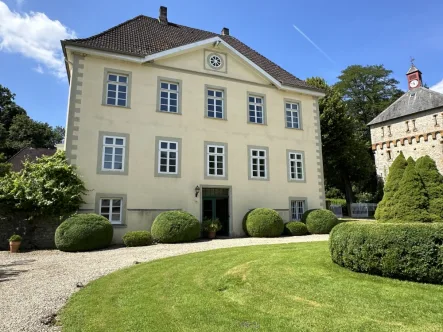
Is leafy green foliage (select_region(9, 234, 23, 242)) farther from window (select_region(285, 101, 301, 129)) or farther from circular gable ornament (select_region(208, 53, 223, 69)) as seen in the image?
window (select_region(285, 101, 301, 129))

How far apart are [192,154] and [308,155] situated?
7.61m

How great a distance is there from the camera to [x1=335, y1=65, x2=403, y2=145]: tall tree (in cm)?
4678

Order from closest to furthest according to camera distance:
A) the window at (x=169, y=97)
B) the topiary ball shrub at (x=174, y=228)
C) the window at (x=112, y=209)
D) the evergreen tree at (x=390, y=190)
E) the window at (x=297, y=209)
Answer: the evergreen tree at (x=390, y=190) → the topiary ball shrub at (x=174, y=228) → the window at (x=112, y=209) → the window at (x=169, y=97) → the window at (x=297, y=209)

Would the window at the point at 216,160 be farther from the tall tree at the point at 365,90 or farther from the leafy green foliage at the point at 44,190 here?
the tall tree at the point at 365,90

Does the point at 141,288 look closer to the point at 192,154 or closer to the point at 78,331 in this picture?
the point at 78,331

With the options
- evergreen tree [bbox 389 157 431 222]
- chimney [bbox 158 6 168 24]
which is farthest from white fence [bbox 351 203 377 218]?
evergreen tree [bbox 389 157 431 222]

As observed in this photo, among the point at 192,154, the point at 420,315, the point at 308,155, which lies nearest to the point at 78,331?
the point at 420,315


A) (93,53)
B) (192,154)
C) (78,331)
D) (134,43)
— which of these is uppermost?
(134,43)

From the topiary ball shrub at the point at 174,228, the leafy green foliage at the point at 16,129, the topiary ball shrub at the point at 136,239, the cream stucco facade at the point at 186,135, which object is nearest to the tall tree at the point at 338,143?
the cream stucco facade at the point at 186,135

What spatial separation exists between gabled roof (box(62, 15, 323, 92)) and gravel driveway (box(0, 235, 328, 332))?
9.97 meters

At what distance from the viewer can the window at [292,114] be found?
19.7m

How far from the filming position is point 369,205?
33.6 m

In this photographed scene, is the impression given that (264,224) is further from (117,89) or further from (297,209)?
(117,89)

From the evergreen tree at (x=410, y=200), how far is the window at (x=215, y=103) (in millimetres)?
11532
